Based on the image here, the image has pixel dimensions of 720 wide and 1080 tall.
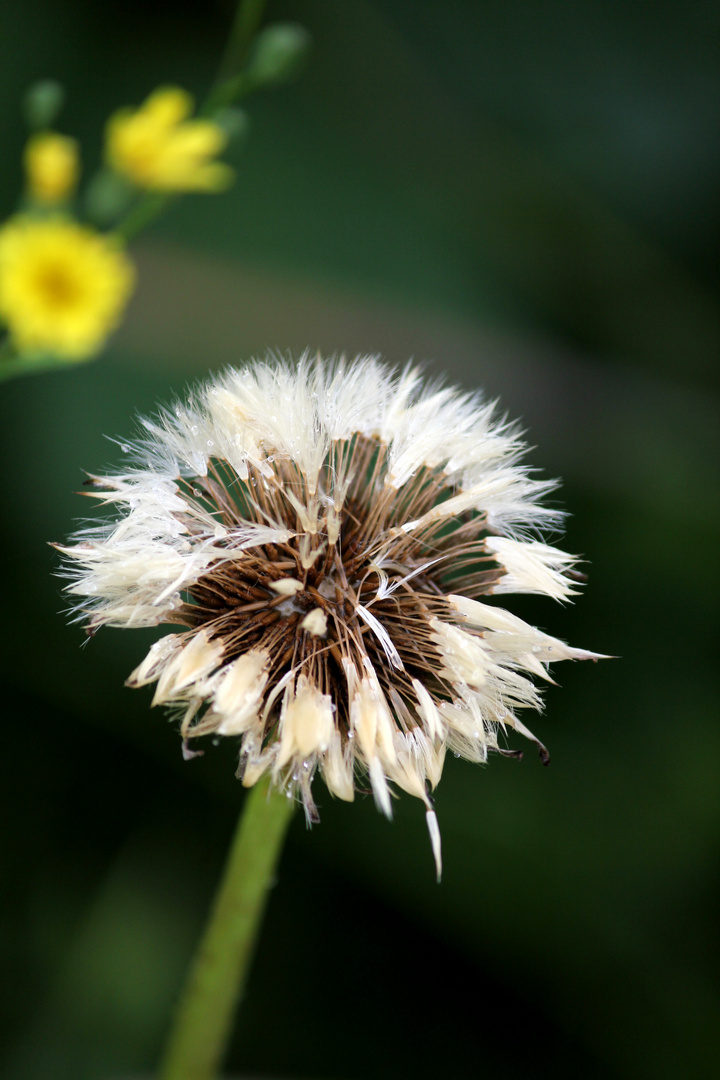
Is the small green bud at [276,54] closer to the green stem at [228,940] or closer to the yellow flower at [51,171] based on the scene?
the yellow flower at [51,171]

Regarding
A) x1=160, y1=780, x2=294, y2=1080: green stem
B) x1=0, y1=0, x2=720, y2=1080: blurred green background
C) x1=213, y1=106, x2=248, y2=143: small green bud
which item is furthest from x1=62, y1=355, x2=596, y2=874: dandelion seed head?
x1=0, y1=0, x2=720, y2=1080: blurred green background

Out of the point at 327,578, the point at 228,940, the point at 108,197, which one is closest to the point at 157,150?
the point at 108,197

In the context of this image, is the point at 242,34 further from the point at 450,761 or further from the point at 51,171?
the point at 450,761

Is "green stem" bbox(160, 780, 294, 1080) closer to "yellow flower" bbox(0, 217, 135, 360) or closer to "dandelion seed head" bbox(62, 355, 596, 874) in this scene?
"dandelion seed head" bbox(62, 355, 596, 874)

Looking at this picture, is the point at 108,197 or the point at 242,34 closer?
the point at 108,197

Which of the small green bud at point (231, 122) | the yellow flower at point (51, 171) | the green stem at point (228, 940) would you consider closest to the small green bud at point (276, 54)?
the small green bud at point (231, 122)
